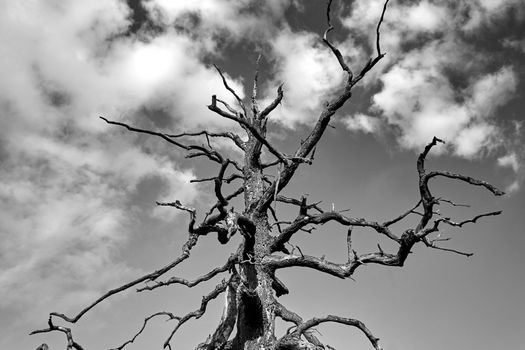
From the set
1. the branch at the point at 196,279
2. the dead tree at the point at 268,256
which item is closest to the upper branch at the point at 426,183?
the dead tree at the point at 268,256

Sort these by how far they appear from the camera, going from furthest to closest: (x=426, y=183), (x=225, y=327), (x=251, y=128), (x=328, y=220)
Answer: (x=328, y=220)
(x=225, y=327)
(x=426, y=183)
(x=251, y=128)

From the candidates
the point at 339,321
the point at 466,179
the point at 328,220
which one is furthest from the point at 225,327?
the point at 466,179

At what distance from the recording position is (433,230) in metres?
5.73

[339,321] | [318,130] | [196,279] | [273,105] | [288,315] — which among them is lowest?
[339,321]

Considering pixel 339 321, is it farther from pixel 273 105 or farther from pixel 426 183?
pixel 273 105

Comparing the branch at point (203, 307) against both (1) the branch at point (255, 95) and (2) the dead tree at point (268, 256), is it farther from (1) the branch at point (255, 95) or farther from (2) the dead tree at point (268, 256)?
(1) the branch at point (255, 95)

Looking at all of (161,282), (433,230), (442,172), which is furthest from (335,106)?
(161,282)

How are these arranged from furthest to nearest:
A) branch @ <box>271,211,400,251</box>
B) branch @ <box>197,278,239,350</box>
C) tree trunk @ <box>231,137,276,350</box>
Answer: branch @ <box>271,211,400,251</box>
branch @ <box>197,278,239,350</box>
tree trunk @ <box>231,137,276,350</box>

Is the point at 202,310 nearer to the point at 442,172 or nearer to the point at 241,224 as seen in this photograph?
the point at 241,224

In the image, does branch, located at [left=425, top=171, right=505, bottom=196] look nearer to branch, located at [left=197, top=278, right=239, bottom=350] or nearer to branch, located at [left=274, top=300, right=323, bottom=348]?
branch, located at [left=274, top=300, right=323, bottom=348]

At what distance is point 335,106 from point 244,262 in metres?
3.01

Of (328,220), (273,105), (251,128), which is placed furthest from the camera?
(273,105)

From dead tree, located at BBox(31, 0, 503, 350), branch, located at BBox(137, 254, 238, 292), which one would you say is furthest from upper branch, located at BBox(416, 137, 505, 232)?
branch, located at BBox(137, 254, 238, 292)

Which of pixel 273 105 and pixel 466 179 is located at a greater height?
pixel 273 105
